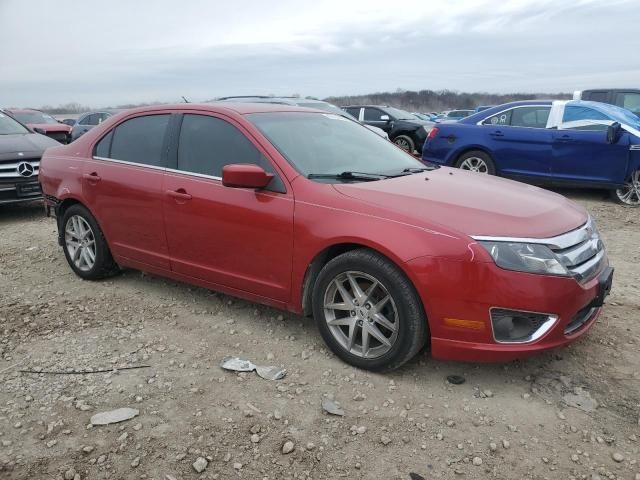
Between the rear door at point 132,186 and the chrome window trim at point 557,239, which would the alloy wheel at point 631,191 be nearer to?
the chrome window trim at point 557,239

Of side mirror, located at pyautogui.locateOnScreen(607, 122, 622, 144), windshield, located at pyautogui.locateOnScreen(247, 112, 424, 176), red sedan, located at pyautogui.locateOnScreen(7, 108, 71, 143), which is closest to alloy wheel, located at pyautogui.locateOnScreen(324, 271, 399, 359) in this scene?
windshield, located at pyautogui.locateOnScreen(247, 112, 424, 176)

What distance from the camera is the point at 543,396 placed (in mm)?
3018

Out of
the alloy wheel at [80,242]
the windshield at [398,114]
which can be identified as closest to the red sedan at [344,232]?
the alloy wheel at [80,242]

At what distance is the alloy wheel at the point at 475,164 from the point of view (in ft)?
29.2

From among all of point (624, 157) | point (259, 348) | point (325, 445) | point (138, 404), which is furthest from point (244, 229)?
point (624, 157)

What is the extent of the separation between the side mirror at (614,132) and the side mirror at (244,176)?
6.16 meters

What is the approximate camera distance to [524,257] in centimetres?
284

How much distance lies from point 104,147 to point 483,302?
3.48m

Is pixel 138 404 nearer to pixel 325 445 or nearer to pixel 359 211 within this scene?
pixel 325 445

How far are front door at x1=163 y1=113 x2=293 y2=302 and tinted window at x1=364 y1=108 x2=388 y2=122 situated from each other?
11.7 metres

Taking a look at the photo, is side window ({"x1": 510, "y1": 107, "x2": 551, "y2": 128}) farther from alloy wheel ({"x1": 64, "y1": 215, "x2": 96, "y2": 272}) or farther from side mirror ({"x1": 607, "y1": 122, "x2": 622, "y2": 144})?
alloy wheel ({"x1": 64, "y1": 215, "x2": 96, "y2": 272})

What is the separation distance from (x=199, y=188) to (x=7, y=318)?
1848 millimetres

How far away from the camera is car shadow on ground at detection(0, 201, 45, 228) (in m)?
7.86

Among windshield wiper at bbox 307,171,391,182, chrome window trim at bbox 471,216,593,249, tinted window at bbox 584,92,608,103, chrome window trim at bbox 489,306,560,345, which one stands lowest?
chrome window trim at bbox 489,306,560,345
